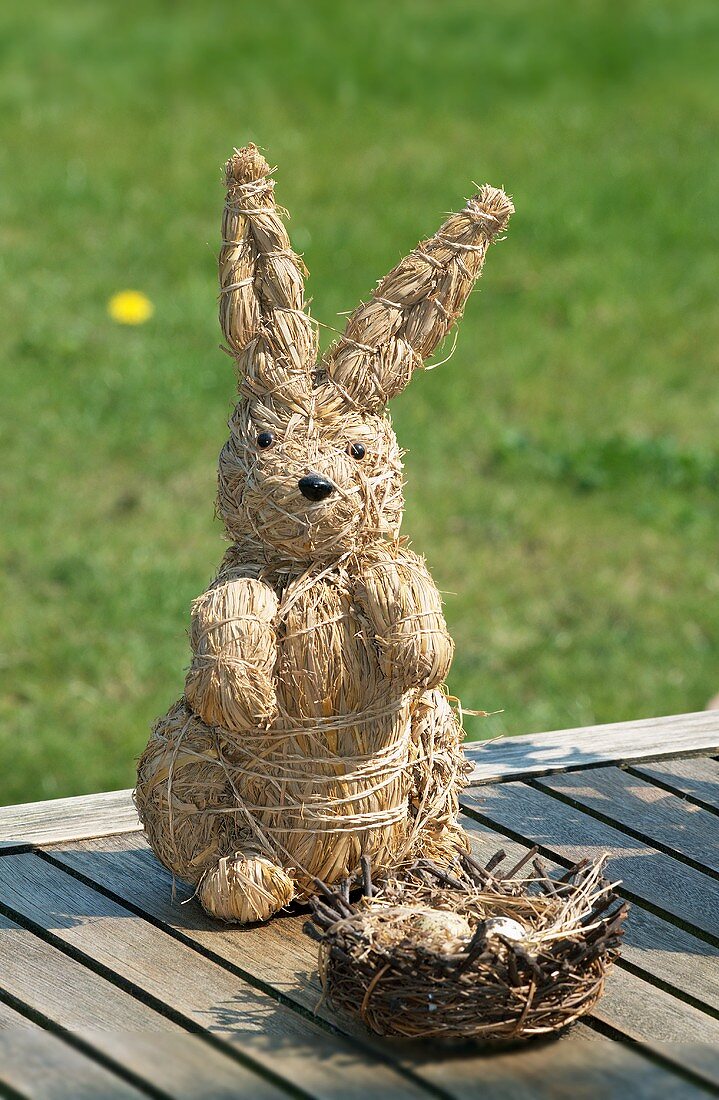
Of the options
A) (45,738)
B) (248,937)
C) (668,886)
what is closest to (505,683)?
(45,738)

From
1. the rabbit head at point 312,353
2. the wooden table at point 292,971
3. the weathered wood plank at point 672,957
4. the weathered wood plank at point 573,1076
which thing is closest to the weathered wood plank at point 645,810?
the wooden table at point 292,971

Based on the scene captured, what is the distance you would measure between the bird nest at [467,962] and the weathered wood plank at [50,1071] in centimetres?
36

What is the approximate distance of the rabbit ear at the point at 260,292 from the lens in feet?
8.38

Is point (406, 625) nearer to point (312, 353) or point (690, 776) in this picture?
point (312, 353)

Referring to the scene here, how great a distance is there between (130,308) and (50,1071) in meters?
4.94

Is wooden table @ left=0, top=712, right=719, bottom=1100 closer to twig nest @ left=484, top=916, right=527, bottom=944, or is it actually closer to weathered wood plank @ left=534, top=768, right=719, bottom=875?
weathered wood plank @ left=534, top=768, right=719, bottom=875

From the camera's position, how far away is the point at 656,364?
668 cm

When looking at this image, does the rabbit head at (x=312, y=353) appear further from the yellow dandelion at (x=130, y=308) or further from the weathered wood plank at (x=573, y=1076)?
the yellow dandelion at (x=130, y=308)

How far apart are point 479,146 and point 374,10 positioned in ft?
5.60

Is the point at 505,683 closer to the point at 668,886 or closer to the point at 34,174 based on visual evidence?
the point at 668,886

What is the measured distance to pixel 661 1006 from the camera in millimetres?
2385

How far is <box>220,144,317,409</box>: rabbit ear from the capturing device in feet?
8.38

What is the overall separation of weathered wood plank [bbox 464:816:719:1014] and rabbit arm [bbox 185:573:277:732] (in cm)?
73

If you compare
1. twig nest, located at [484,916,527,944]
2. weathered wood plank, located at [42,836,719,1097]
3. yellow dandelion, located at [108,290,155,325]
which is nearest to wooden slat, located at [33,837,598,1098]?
weathered wood plank, located at [42,836,719,1097]
